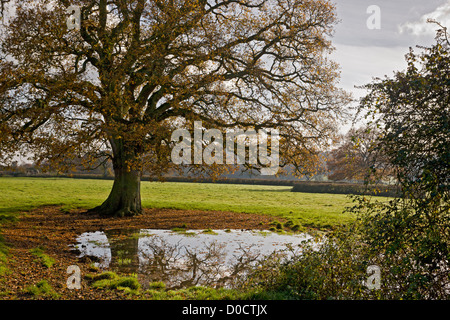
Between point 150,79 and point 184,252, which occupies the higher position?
point 150,79

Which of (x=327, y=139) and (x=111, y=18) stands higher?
(x=111, y=18)

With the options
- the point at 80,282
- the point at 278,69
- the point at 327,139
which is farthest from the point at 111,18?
the point at 80,282

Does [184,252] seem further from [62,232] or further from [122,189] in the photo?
[122,189]

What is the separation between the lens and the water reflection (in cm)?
938

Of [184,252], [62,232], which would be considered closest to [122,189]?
[62,232]

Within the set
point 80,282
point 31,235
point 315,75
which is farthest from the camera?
point 315,75

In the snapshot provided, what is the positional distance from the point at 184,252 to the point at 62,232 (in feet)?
20.9

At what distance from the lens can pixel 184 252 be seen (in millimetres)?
12086

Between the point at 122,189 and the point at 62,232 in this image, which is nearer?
the point at 62,232

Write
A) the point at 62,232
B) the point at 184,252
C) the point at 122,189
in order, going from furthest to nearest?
the point at 122,189
the point at 62,232
the point at 184,252

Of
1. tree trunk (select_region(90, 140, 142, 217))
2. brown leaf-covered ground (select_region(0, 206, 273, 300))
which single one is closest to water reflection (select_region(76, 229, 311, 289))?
brown leaf-covered ground (select_region(0, 206, 273, 300))

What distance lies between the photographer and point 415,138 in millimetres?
6070

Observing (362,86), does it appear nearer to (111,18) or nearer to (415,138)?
(415,138)

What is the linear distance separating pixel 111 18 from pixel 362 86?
58.6 ft
